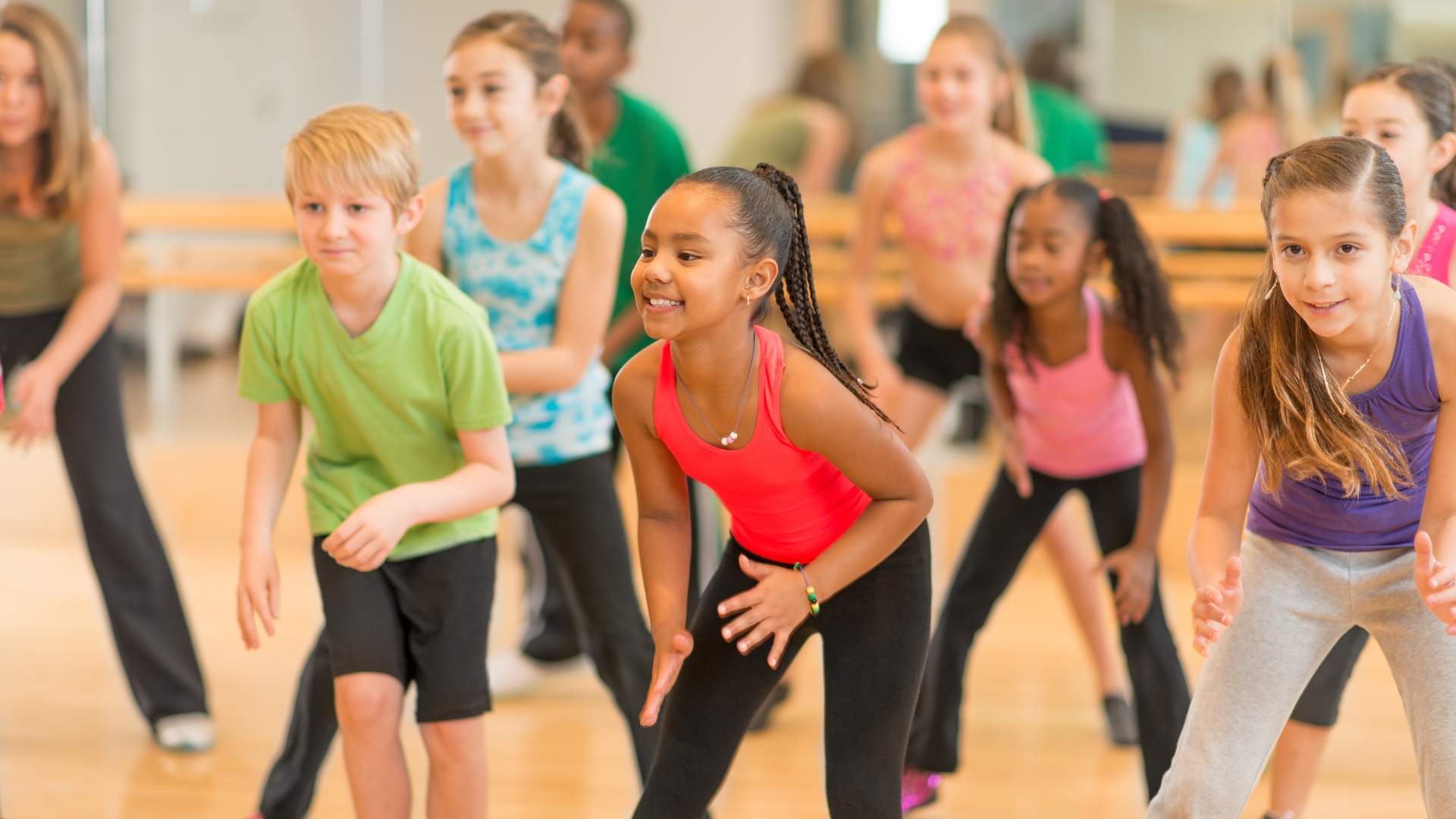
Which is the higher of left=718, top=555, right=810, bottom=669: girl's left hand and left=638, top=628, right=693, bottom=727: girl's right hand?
left=718, top=555, right=810, bottom=669: girl's left hand

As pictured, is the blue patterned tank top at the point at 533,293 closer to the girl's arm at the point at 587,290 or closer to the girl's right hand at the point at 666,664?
the girl's arm at the point at 587,290

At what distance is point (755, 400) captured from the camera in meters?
1.73

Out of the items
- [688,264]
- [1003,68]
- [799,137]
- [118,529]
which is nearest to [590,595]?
[688,264]

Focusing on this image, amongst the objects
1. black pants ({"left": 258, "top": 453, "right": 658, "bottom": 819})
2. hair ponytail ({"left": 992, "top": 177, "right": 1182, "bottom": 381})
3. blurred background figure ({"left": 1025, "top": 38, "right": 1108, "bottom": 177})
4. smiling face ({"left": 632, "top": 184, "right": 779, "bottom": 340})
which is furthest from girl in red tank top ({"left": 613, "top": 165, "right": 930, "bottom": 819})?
blurred background figure ({"left": 1025, "top": 38, "right": 1108, "bottom": 177})

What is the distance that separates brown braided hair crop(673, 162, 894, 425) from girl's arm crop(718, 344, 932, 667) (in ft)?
0.16

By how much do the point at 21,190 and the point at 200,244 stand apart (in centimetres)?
235

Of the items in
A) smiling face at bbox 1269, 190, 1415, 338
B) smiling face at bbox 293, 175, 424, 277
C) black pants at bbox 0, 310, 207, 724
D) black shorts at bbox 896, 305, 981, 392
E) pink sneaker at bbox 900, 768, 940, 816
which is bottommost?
pink sneaker at bbox 900, 768, 940, 816

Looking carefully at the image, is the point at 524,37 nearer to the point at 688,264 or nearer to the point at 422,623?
the point at 688,264

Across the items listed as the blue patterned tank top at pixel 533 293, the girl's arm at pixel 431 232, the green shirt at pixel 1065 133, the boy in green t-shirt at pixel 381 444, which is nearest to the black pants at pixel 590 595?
the blue patterned tank top at pixel 533 293

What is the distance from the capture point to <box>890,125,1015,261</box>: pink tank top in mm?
3033

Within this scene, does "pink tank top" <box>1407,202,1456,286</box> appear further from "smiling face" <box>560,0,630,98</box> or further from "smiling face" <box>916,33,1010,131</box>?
"smiling face" <box>560,0,630,98</box>

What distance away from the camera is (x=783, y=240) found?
174 cm

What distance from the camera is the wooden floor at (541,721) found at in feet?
8.59

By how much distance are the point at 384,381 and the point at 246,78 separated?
14.7 ft
